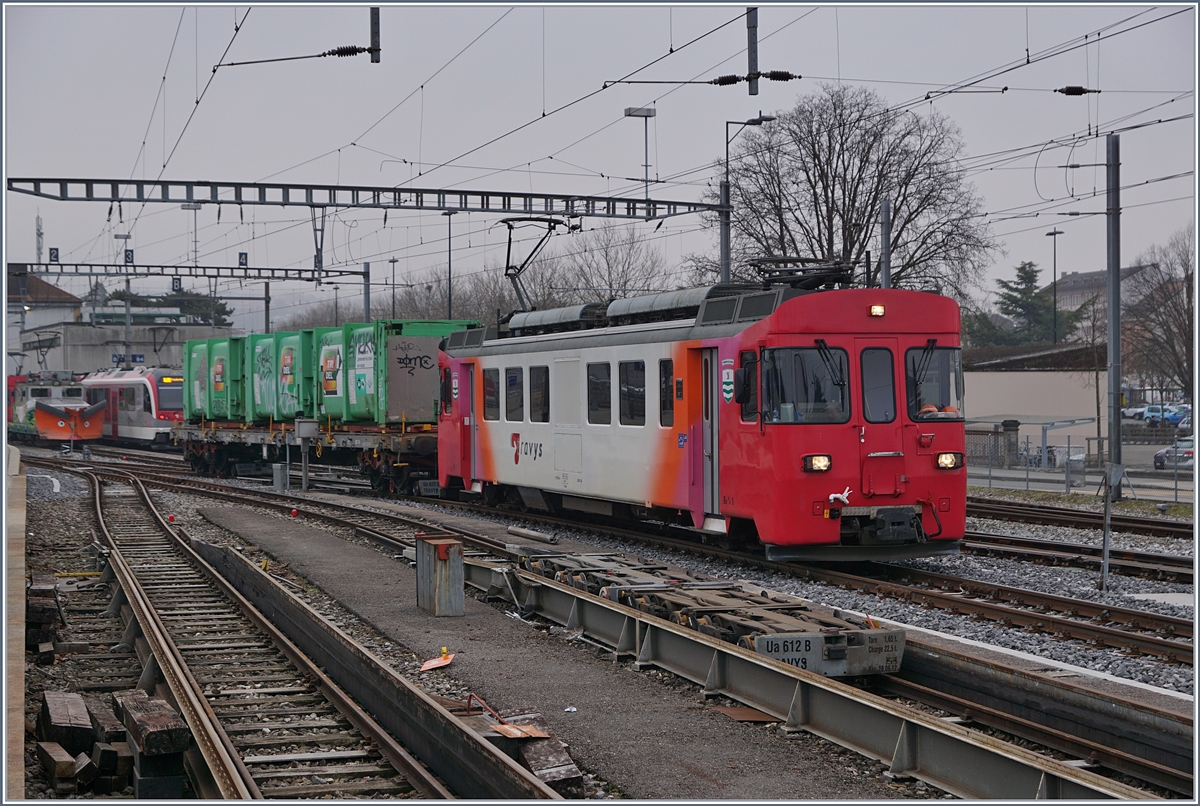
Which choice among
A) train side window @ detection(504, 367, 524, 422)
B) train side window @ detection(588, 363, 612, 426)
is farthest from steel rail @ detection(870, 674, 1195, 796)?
train side window @ detection(504, 367, 524, 422)

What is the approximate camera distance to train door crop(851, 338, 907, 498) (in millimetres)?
13391

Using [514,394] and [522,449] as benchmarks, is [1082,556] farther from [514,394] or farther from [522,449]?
[514,394]

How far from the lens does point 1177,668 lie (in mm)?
9078

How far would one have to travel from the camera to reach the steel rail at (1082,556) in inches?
545

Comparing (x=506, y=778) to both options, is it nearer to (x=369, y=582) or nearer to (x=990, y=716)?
(x=990, y=716)

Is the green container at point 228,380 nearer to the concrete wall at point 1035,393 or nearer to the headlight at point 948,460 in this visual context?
the headlight at point 948,460

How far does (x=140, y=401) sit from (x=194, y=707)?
138ft

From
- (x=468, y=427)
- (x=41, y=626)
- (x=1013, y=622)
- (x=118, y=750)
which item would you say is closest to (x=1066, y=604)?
(x=1013, y=622)

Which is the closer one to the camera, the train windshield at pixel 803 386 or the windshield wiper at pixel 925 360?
the train windshield at pixel 803 386

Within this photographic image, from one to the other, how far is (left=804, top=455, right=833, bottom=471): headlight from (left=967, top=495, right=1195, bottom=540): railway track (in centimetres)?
674

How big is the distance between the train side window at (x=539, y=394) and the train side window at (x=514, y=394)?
0.37 meters

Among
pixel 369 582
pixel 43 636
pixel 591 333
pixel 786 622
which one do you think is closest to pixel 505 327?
pixel 591 333

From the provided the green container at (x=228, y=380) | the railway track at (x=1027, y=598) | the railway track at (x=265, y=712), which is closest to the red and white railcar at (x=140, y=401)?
the green container at (x=228, y=380)

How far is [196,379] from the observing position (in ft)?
125
